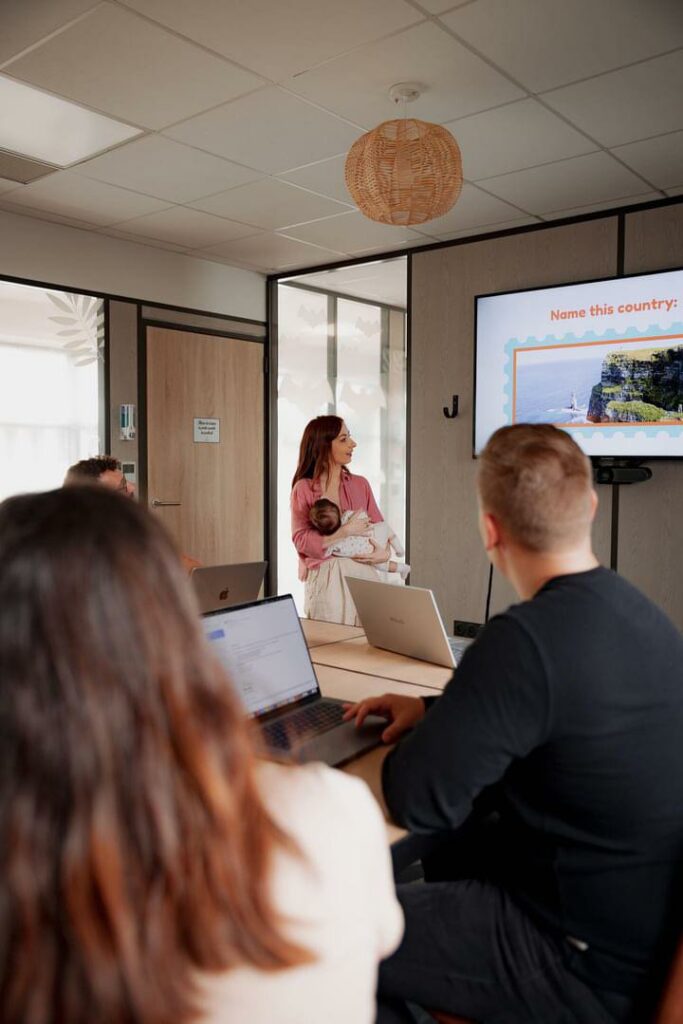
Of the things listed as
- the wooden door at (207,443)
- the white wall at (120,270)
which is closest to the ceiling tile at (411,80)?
the white wall at (120,270)

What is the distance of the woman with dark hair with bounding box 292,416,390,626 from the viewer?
3666 millimetres

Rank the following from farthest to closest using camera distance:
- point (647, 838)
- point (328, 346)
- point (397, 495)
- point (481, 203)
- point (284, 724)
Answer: point (397, 495), point (328, 346), point (481, 203), point (284, 724), point (647, 838)

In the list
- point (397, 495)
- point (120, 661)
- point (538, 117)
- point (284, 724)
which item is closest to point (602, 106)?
point (538, 117)

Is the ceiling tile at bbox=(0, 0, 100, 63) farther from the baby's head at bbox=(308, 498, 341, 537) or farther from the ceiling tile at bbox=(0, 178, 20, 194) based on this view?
the baby's head at bbox=(308, 498, 341, 537)

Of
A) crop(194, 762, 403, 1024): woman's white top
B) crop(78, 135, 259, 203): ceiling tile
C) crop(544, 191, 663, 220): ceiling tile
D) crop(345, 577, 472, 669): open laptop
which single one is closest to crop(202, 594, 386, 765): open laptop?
crop(345, 577, 472, 669): open laptop

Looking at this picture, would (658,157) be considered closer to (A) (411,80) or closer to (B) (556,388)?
(B) (556,388)

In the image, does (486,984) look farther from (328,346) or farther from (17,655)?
(328,346)

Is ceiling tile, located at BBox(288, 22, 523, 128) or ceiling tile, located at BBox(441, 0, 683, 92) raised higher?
ceiling tile, located at BBox(441, 0, 683, 92)

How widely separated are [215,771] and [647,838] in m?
0.87

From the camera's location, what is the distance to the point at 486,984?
4.28 feet

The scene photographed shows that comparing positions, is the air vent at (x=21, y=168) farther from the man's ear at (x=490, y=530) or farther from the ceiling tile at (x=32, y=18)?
the man's ear at (x=490, y=530)

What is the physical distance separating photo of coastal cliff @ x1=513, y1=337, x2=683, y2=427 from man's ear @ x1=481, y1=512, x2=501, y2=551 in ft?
9.93

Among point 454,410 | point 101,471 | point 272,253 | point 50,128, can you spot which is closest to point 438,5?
point 50,128

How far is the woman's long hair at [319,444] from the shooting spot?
3.92 metres
